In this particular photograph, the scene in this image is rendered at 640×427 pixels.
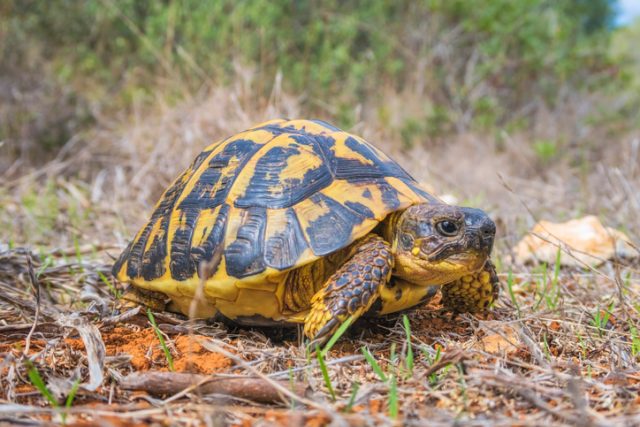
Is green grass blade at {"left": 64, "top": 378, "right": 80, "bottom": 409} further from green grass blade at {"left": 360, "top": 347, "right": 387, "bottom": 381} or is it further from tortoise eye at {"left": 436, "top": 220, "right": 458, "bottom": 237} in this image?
tortoise eye at {"left": 436, "top": 220, "right": 458, "bottom": 237}

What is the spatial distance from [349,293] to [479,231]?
517 millimetres

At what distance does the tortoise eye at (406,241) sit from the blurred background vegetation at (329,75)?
11.0 feet

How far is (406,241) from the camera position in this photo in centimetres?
218

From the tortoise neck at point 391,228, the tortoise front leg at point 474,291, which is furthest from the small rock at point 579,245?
the tortoise neck at point 391,228

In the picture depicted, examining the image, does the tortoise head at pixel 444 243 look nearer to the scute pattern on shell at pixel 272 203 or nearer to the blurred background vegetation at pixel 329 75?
the scute pattern on shell at pixel 272 203

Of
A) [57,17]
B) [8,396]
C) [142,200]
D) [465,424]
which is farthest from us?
[57,17]

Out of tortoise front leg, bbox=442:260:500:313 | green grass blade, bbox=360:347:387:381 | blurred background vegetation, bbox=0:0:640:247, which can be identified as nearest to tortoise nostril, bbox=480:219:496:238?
tortoise front leg, bbox=442:260:500:313

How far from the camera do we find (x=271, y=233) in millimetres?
2125

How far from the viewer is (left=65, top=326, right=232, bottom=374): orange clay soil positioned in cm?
194

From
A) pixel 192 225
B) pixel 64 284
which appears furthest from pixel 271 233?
pixel 64 284

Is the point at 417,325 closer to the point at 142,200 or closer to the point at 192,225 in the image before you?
the point at 192,225

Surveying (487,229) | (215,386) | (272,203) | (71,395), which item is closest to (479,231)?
(487,229)

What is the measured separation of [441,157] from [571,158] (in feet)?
5.47

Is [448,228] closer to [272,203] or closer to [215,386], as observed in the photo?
[272,203]
